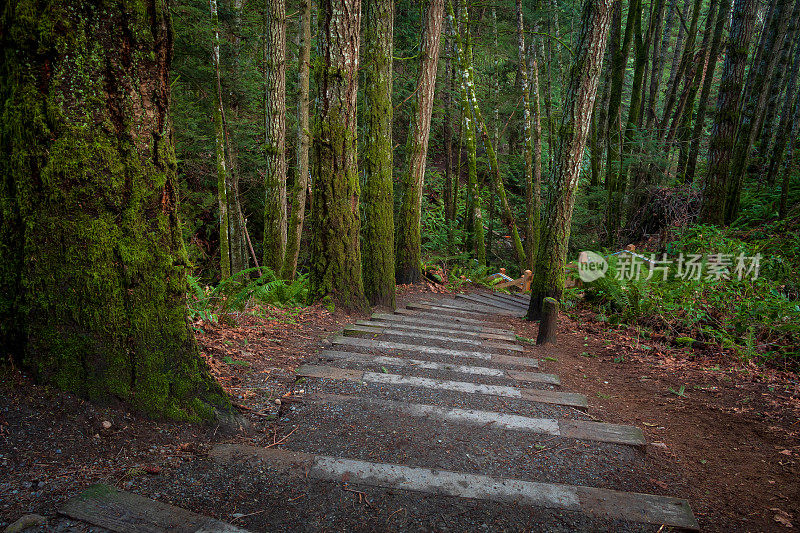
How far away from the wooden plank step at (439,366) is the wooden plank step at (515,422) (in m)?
0.92

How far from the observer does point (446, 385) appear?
371 cm

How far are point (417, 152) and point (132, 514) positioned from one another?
9.86m

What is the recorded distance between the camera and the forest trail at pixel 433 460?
201 centimetres

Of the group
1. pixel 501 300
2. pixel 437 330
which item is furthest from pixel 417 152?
pixel 437 330

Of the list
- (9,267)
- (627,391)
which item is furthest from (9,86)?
(627,391)

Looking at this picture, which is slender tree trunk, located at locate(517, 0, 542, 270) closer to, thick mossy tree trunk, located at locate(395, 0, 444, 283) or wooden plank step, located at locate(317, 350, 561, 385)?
thick mossy tree trunk, located at locate(395, 0, 444, 283)

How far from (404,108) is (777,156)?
11.5 metres

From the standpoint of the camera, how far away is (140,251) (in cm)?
229

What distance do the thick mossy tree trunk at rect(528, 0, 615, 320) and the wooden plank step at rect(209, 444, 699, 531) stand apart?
4.56m

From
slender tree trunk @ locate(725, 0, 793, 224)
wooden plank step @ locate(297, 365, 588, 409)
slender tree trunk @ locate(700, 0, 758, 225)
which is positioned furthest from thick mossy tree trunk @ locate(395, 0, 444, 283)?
slender tree trunk @ locate(725, 0, 793, 224)

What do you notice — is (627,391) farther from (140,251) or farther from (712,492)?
(140,251)

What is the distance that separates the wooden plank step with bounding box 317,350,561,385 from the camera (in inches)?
163

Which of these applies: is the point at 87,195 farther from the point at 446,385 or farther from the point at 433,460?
the point at 446,385

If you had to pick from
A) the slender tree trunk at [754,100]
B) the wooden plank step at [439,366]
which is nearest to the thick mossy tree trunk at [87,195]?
the wooden plank step at [439,366]
